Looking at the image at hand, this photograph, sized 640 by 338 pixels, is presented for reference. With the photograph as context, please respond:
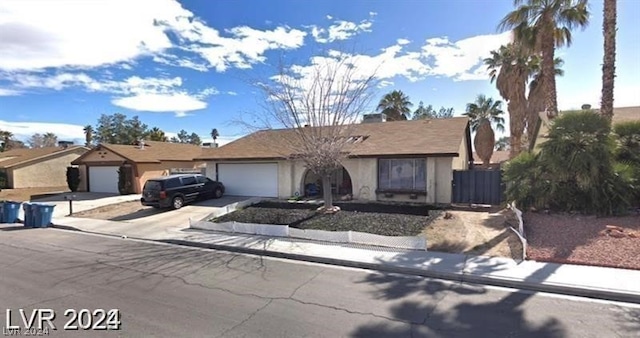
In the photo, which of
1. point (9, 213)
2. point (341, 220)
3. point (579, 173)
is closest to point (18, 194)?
point (9, 213)

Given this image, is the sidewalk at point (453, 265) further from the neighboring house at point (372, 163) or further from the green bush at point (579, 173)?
the neighboring house at point (372, 163)

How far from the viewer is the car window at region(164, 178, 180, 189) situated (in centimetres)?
1720

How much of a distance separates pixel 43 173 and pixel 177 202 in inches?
951

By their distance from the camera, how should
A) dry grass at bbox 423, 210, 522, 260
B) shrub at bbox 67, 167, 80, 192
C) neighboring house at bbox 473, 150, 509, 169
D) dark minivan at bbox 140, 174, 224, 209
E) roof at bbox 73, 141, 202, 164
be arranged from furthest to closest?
neighboring house at bbox 473, 150, 509, 169 < shrub at bbox 67, 167, 80, 192 < roof at bbox 73, 141, 202, 164 < dark minivan at bbox 140, 174, 224, 209 < dry grass at bbox 423, 210, 522, 260

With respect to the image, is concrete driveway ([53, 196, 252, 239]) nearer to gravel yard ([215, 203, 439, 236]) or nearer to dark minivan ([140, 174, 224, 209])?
dark minivan ([140, 174, 224, 209])

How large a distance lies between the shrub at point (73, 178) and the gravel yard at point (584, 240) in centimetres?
3058

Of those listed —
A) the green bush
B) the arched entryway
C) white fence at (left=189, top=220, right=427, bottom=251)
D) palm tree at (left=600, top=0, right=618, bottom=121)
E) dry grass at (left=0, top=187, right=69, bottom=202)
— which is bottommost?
dry grass at (left=0, top=187, right=69, bottom=202)

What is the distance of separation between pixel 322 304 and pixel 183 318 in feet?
7.16

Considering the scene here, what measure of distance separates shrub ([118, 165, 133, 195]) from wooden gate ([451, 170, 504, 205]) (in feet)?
68.8

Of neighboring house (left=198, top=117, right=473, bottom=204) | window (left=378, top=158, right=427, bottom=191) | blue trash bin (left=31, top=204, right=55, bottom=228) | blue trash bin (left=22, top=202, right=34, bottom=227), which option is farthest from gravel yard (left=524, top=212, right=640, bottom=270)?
blue trash bin (left=22, top=202, right=34, bottom=227)

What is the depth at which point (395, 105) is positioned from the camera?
38.6 metres

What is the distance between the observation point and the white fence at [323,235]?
9.34 m

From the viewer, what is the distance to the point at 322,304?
5914mm

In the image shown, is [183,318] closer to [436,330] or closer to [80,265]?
[436,330]
